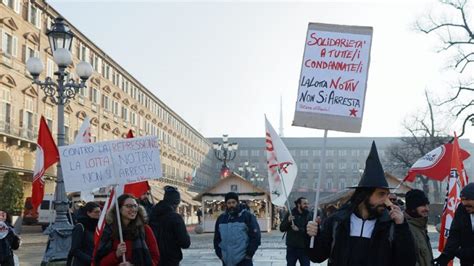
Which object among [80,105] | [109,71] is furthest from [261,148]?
[80,105]

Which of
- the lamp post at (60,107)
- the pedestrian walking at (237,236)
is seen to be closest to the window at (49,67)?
the lamp post at (60,107)

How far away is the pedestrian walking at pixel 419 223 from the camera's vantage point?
18.8ft

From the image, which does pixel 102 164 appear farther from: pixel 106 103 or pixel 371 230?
pixel 106 103

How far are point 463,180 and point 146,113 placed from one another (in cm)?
6541

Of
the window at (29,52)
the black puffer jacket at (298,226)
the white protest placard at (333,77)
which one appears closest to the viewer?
the white protest placard at (333,77)

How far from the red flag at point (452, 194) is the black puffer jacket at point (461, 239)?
4.52 ft

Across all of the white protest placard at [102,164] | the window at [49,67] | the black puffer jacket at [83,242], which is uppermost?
the window at [49,67]

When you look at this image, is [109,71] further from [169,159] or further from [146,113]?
[169,159]

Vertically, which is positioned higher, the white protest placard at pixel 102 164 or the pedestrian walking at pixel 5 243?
the white protest placard at pixel 102 164

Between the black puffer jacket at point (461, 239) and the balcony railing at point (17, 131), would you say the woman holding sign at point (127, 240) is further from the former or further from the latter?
the balcony railing at point (17, 131)

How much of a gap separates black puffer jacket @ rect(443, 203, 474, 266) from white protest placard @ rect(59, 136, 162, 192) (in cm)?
325

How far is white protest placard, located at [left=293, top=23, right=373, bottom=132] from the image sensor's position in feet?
18.8

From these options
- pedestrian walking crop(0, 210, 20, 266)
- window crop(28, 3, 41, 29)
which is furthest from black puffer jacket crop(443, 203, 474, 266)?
window crop(28, 3, 41, 29)

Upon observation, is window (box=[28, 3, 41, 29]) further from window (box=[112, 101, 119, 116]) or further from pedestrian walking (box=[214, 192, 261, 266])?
pedestrian walking (box=[214, 192, 261, 266])
